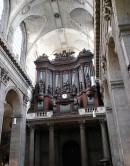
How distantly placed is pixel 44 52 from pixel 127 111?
1503 centimetres

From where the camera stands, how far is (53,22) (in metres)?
17.3

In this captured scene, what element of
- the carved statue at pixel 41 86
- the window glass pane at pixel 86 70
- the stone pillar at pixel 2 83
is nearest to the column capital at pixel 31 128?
the carved statue at pixel 41 86

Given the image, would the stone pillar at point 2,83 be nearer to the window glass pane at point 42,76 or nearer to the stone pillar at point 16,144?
the stone pillar at point 16,144

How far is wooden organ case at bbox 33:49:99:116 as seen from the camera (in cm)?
1653

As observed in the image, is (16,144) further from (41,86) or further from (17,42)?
(17,42)

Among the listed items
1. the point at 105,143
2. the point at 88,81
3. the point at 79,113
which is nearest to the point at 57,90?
the point at 88,81

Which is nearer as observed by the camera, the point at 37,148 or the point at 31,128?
the point at 31,128

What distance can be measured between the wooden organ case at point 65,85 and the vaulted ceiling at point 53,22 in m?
1.63

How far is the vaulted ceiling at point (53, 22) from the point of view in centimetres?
1372

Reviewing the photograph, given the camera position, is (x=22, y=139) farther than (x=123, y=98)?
Yes

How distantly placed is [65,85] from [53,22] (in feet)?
19.1

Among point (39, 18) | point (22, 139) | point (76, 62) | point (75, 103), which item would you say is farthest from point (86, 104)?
point (39, 18)

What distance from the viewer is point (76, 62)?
750 inches

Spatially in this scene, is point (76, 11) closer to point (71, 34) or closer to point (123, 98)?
point (71, 34)
